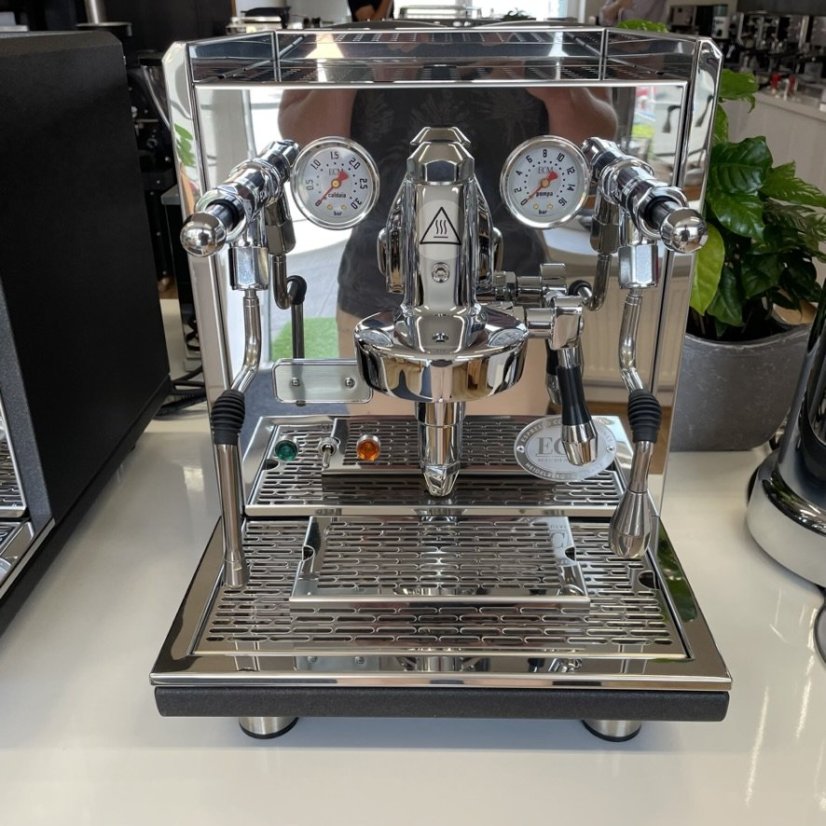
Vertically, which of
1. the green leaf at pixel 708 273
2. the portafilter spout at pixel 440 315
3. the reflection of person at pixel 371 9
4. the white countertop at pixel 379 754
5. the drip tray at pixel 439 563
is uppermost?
the reflection of person at pixel 371 9

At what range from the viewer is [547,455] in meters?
0.65

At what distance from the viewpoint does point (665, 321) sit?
0.62 metres

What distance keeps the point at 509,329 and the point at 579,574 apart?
20 cm

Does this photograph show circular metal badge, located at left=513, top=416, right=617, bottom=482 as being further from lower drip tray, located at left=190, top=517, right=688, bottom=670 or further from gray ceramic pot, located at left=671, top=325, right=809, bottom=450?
gray ceramic pot, located at left=671, top=325, right=809, bottom=450

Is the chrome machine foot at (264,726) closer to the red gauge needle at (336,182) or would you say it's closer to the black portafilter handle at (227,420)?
the black portafilter handle at (227,420)

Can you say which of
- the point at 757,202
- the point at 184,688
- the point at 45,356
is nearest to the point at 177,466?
the point at 45,356

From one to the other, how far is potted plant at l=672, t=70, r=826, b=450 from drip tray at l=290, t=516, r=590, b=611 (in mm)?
275

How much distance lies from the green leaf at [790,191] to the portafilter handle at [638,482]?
21.1 inches

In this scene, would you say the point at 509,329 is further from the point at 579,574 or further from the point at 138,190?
the point at 138,190

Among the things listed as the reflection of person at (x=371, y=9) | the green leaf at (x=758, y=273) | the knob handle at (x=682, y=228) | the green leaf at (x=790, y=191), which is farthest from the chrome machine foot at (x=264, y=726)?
the reflection of person at (x=371, y=9)

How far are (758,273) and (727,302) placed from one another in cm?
5

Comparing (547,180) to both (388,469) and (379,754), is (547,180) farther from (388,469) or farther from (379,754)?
(379,754)

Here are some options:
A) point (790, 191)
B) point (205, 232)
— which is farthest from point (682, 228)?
point (790, 191)

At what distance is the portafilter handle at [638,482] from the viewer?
45cm
